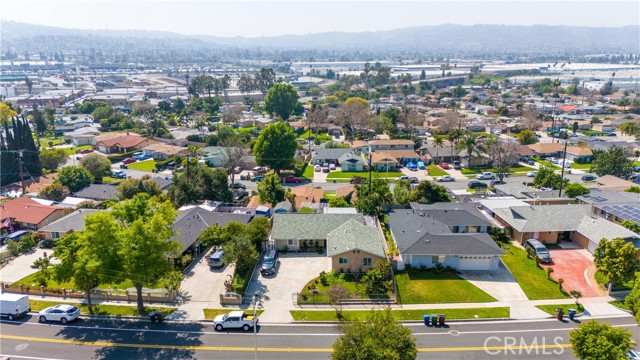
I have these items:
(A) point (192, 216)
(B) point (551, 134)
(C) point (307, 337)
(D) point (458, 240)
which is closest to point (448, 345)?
(C) point (307, 337)

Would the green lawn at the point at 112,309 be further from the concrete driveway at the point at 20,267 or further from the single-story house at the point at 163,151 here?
the single-story house at the point at 163,151

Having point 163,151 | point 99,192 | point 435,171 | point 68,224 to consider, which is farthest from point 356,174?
point 68,224

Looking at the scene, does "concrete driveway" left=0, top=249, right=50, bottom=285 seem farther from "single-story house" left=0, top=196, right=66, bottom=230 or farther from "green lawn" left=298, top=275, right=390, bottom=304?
"green lawn" left=298, top=275, right=390, bottom=304

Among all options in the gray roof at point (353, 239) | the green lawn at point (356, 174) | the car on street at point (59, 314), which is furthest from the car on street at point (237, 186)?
the car on street at point (59, 314)

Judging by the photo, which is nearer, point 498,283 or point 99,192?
point 498,283

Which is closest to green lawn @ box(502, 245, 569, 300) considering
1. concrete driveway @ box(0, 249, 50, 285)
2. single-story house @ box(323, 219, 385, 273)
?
single-story house @ box(323, 219, 385, 273)

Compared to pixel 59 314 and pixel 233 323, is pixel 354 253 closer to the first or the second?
pixel 233 323
